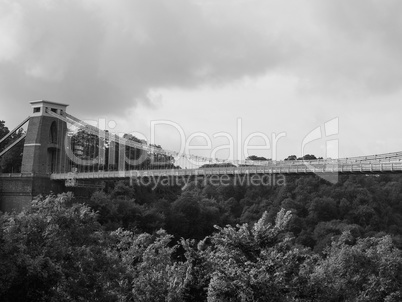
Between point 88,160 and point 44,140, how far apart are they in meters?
5.05

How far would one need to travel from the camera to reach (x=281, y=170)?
32688 mm

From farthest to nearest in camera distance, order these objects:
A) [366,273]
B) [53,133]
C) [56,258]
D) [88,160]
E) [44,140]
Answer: [88,160] < [53,133] < [44,140] < [366,273] < [56,258]

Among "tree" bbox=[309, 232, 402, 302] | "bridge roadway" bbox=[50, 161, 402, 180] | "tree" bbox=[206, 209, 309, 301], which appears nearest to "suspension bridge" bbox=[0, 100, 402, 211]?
"bridge roadway" bbox=[50, 161, 402, 180]

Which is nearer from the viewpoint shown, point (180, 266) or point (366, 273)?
point (180, 266)

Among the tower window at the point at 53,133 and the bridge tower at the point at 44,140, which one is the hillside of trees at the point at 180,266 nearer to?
the bridge tower at the point at 44,140

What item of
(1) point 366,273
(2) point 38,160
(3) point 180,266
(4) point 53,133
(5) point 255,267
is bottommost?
(1) point 366,273

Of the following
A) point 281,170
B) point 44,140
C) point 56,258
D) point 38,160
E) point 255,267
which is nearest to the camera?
point 255,267

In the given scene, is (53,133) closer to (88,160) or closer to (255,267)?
(88,160)

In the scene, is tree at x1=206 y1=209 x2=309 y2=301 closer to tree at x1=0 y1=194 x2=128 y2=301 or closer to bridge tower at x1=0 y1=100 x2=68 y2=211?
tree at x1=0 y1=194 x2=128 y2=301

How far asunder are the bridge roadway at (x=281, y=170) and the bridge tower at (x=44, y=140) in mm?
1379

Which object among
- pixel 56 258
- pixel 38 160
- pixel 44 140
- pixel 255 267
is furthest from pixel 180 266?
pixel 44 140

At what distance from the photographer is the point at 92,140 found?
45.6 meters

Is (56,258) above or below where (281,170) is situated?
below

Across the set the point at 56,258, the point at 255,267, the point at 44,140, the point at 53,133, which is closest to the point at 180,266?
the point at 56,258
